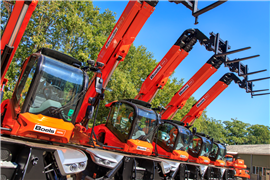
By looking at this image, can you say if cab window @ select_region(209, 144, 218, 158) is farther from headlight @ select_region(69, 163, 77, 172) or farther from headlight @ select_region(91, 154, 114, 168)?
headlight @ select_region(69, 163, 77, 172)

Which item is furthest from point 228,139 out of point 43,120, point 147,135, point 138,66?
point 43,120

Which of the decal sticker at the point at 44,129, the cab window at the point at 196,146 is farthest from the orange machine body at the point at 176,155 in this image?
the decal sticker at the point at 44,129

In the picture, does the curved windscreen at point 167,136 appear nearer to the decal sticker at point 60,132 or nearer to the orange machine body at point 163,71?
the orange machine body at point 163,71

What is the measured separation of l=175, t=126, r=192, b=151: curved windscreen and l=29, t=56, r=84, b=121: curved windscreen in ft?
20.3


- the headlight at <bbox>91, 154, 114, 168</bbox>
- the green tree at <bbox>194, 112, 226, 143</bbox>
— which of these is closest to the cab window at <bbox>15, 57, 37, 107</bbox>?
the headlight at <bbox>91, 154, 114, 168</bbox>

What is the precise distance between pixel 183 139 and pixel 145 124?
11.3ft

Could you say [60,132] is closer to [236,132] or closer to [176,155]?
[176,155]

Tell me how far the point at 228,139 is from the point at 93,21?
52.3 m

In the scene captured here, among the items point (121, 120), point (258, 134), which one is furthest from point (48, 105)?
point (258, 134)

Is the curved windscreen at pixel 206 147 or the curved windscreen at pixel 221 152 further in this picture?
the curved windscreen at pixel 221 152

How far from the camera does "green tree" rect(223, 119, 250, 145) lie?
54.9 meters

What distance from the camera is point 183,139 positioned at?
9.82 m

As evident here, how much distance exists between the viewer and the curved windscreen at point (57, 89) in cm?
453

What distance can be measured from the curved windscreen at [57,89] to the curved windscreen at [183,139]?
20.3ft
